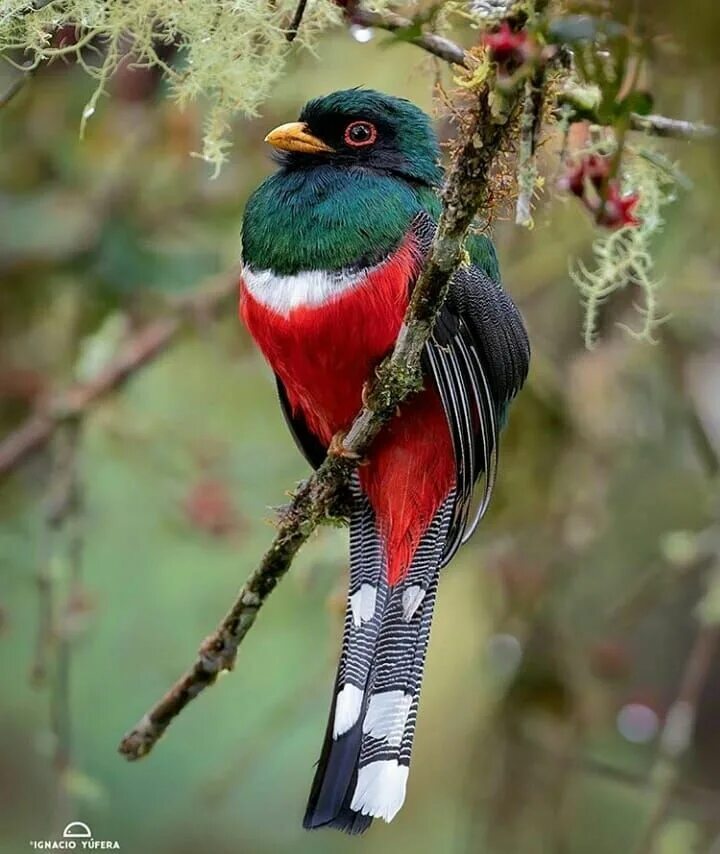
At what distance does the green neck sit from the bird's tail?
0.59 m

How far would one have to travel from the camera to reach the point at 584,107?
2.35 meters

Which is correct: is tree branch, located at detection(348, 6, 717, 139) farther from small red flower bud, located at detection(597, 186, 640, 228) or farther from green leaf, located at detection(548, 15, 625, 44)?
green leaf, located at detection(548, 15, 625, 44)

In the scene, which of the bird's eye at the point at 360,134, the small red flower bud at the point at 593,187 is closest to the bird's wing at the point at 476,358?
the bird's eye at the point at 360,134

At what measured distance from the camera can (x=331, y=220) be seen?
2703 millimetres

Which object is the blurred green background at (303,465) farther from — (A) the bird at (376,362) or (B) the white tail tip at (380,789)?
(B) the white tail tip at (380,789)

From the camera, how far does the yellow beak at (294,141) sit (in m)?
2.86

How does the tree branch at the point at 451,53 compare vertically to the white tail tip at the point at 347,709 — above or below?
above

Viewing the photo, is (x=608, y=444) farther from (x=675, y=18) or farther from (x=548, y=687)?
(x=675, y=18)

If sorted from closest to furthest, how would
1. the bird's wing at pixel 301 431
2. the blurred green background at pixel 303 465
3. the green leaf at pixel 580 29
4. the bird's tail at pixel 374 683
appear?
the green leaf at pixel 580 29 < the bird's tail at pixel 374 683 < the bird's wing at pixel 301 431 < the blurred green background at pixel 303 465

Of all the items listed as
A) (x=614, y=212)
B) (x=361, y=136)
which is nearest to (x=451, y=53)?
(x=614, y=212)

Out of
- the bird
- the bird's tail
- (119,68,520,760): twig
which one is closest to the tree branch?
(119,68,520,760): twig

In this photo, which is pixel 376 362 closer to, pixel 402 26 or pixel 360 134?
pixel 360 134

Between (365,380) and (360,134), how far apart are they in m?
0.55

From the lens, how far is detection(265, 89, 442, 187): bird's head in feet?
9.40
